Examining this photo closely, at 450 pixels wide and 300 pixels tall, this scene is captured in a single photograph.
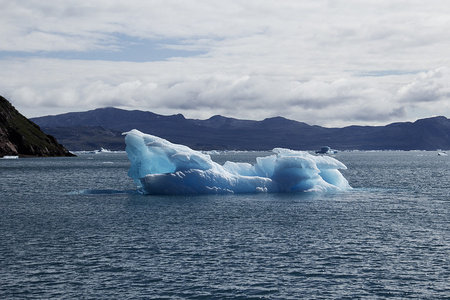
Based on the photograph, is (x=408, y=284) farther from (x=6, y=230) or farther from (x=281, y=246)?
(x=6, y=230)

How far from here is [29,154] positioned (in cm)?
19212

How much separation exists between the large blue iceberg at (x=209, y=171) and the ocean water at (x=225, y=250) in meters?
5.67

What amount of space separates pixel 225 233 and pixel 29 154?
175m

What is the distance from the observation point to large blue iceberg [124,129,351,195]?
5416 centimetres

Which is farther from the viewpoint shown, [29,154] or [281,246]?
[29,154]

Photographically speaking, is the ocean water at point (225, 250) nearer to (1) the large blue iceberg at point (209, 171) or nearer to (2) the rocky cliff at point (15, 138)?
(1) the large blue iceberg at point (209, 171)

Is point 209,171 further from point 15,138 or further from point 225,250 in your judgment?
point 15,138

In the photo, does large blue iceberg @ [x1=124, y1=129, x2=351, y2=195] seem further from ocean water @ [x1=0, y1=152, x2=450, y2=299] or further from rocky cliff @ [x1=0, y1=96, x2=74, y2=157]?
rocky cliff @ [x1=0, y1=96, x2=74, y2=157]

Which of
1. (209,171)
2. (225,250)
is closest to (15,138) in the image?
(209,171)

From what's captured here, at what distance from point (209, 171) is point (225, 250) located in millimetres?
26729

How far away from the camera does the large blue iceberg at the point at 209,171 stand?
54.2m

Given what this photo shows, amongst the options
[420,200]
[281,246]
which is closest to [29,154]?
[420,200]

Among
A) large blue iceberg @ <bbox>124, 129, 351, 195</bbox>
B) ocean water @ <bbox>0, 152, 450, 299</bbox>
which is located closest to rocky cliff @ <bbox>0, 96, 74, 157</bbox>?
large blue iceberg @ <bbox>124, 129, 351, 195</bbox>

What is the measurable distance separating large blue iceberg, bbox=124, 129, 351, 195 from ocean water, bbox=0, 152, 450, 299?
18.6 feet
